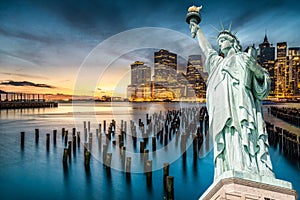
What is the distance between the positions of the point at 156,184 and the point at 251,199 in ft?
30.3

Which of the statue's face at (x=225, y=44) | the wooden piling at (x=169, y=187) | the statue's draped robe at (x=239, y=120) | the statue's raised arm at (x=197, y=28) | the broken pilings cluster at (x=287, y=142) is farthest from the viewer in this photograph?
the broken pilings cluster at (x=287, y=142)

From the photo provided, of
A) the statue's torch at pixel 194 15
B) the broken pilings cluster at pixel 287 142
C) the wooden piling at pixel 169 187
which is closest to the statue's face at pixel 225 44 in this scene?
the statue's torch at pixel 194 15

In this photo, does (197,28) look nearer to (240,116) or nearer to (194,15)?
(194,15)

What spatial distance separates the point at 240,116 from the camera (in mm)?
4156

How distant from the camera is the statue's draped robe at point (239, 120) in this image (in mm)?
4066

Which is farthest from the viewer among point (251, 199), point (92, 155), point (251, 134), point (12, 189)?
point (92, 155)

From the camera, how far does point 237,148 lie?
4.10 m

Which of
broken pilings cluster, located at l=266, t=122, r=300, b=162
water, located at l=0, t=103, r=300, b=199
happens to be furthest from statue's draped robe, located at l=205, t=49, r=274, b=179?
broken pilings cluster, located at l=266, t=122, r=300, b=162

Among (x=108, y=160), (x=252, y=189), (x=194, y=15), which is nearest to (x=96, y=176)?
(x=108, y=160)

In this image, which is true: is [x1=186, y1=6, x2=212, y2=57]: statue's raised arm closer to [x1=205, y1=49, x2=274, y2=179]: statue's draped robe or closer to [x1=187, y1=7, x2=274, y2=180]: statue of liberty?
[x1=187, y1=7, x2=274, y2=180]: statue of liberty

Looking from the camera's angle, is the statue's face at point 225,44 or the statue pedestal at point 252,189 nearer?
the statue pedestal at point 252,189

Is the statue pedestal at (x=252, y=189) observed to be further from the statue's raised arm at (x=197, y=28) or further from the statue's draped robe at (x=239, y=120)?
the statue's raised arm at (x=197, y=28)

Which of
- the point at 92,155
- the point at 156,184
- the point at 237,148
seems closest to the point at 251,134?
the point at 237,148

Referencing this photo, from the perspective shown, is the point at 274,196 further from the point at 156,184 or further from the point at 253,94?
the point at 156,184
